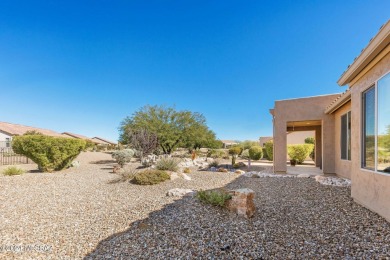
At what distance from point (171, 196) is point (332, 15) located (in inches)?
419

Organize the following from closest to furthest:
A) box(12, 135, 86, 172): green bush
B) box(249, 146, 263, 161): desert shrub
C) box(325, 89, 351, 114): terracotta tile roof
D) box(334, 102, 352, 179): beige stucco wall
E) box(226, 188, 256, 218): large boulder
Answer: box(226, 188, 256, 218): large boulder < box(325, 89, 351, 114): terracotta tile roof < box(334, 102, 352, 179): beige stucco wall < box(12, 135, 86, 172): green bush < box(249, 146, 263, 161): desert shrub

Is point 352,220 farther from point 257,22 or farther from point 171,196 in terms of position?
point 257,22

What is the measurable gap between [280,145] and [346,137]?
2911mm

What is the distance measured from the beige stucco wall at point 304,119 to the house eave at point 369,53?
4680 millimetres

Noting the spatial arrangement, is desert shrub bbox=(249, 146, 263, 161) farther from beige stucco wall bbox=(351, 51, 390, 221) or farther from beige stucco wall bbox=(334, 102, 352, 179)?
beige stucco wall bbox=(351, 51, 390, 221)

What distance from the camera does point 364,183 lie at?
4.90 m

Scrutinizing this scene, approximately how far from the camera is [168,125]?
64.5ft

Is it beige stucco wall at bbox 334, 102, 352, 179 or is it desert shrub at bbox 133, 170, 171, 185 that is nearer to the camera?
desert shrub at bbox 133, 170, 171, 185

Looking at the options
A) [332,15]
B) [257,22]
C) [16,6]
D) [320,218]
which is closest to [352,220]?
[320,218]

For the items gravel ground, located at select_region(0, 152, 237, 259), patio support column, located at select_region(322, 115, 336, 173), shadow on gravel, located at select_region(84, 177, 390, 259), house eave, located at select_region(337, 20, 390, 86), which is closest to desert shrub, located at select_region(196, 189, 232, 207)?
shadow on gravel, located at select_region(84, 177, 390, 259)

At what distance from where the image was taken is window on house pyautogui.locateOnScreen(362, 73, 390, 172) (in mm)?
4234

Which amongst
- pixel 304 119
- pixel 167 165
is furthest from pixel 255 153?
pixel 167 165

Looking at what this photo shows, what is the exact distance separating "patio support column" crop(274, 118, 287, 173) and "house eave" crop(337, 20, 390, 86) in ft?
16.4

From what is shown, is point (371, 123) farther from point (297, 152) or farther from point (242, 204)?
point (297, 152)
